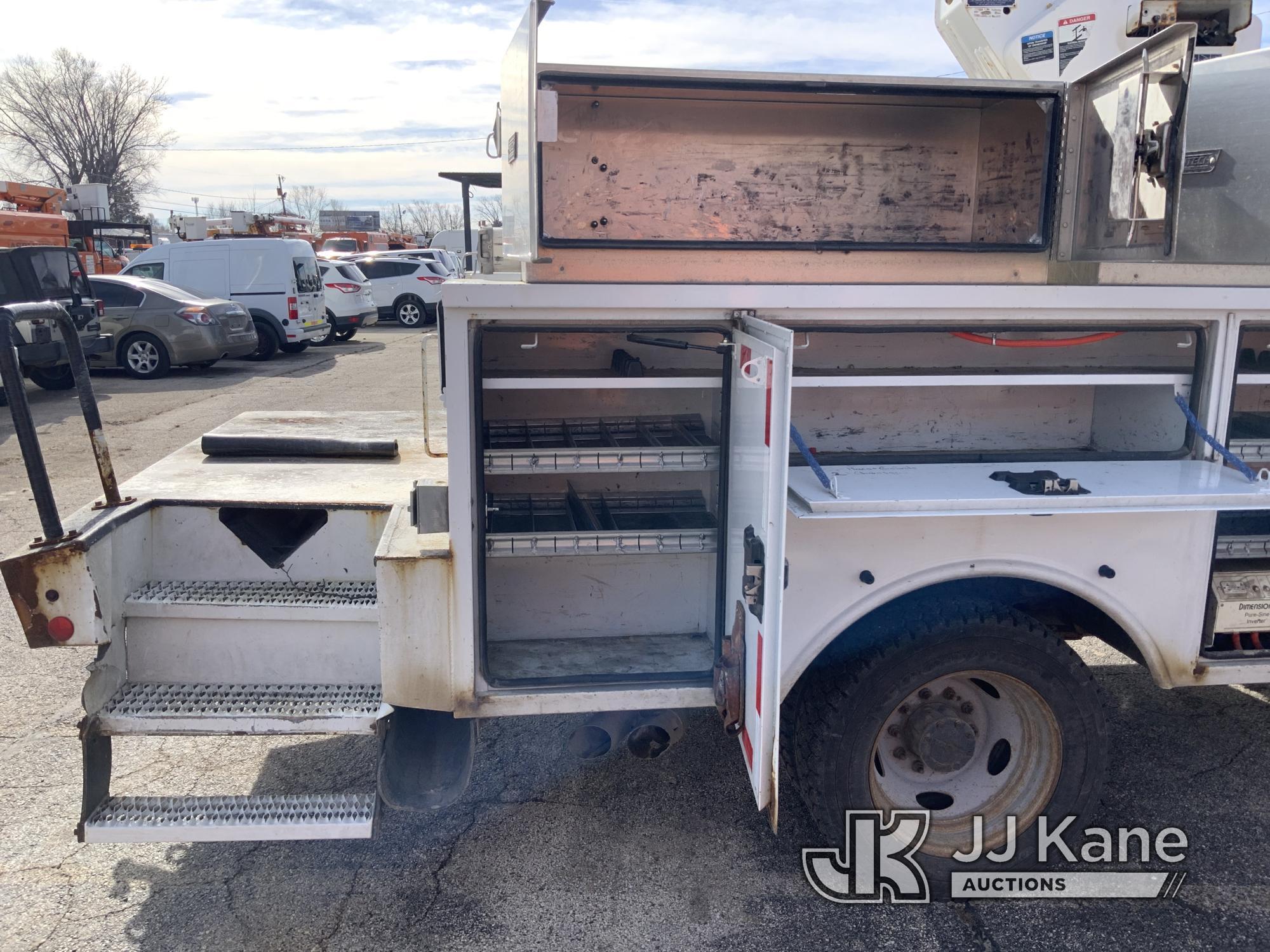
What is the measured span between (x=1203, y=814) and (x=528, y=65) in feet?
11.1

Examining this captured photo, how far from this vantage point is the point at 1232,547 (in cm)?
319

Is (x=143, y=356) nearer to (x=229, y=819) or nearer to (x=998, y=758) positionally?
(x=229, y=819)

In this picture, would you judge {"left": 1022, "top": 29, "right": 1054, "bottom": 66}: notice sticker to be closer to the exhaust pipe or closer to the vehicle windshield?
the exhaust pipe

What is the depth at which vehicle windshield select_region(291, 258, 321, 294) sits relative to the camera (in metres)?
16.5

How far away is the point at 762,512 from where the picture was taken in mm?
2471

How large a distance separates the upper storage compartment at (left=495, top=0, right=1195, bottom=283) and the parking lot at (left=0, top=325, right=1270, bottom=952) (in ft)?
6.25

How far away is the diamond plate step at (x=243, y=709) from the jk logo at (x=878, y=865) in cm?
151

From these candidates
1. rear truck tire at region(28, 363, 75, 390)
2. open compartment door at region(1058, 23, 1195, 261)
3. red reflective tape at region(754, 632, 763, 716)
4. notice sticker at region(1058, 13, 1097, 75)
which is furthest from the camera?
rear truck tire at region(28, 363, 75, 390)

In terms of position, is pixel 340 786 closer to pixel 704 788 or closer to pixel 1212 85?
pixel 704 788

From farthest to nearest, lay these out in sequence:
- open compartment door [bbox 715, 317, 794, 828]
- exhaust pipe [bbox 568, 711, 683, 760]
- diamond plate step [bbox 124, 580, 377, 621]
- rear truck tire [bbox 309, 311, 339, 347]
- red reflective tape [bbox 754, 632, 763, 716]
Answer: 1. rear truck tire [bbox 309, 311, 339, 347]
2. exhaust pipe [bbox 568, 711, 683, 760]
3. diamond plate step [bbox 124, 580, 377, 621]
4. red reflective tape [bbox 754, 632, 763, 716]
5. open compartment door [bbox 715, 317, 794, 828]

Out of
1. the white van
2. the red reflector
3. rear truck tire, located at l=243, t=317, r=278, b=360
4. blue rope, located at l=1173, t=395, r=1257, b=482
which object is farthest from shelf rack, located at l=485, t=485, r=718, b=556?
rear truck tire, located at l=243, t=317, r=278, b=360

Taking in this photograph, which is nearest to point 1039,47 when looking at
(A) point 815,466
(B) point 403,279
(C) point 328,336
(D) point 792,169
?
(D) point 792,169

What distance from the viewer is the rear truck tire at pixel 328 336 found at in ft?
59.1

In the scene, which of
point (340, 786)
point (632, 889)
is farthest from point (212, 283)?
point (632, 889)
